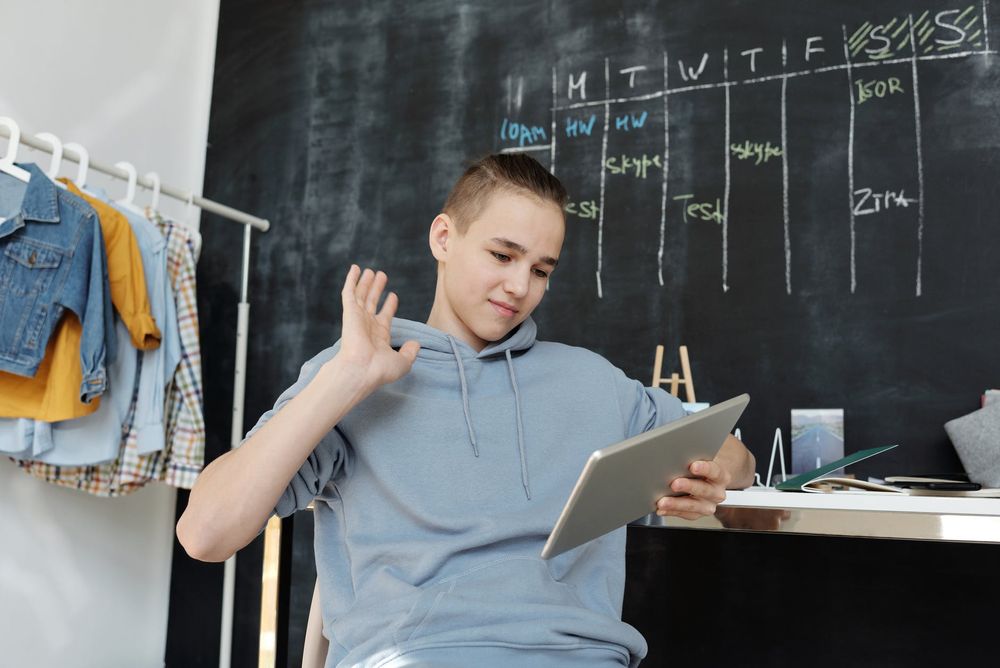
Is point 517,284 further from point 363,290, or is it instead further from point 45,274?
point 45,274

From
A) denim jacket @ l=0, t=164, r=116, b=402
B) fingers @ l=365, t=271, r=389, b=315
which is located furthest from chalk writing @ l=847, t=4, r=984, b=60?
denim jacket @ l=0, t=164, r=116, b=402

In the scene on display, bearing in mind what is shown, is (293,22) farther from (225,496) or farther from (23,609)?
(225,496)

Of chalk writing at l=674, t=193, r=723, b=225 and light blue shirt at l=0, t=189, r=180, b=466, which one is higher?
chalk writing at l=674, t=193, r=723, b=225

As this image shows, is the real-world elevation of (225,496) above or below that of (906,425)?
below

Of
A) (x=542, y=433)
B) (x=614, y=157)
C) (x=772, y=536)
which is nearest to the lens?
(x=542, y=433)

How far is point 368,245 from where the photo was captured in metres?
2.77

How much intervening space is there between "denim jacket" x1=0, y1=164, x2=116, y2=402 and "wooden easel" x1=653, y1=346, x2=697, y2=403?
1.35 meters

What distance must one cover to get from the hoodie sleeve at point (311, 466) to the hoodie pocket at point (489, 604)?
0.59ft

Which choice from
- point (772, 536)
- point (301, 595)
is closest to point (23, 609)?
point (301, 595)

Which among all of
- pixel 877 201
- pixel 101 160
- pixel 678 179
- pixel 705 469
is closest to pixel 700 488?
pixel 705 469

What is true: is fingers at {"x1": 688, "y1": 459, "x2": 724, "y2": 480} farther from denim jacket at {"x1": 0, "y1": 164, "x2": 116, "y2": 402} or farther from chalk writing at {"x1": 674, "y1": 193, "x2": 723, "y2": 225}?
denim jacket at {"x1": 0, "y1": 164, "x2": 116, "y2": 402}

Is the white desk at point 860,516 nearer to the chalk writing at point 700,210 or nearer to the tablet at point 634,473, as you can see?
the tablet at point 634,473

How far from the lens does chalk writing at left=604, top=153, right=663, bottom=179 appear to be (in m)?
2.40

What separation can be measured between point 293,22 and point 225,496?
8.10ft
